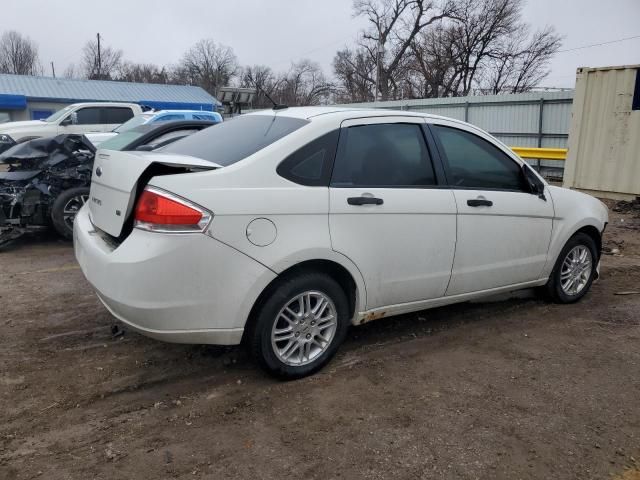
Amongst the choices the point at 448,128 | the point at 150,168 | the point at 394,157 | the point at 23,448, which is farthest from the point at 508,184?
the point at 23,448

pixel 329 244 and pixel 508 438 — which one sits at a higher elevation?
pixel 329 244

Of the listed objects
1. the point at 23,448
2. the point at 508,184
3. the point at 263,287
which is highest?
the point at 508,184

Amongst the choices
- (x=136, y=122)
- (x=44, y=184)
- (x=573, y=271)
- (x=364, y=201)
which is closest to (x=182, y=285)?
(x=364, y=201)

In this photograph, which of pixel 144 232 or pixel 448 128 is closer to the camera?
pixel 144 232

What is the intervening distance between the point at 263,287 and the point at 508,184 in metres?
2.33

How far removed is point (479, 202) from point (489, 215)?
0.16 metres

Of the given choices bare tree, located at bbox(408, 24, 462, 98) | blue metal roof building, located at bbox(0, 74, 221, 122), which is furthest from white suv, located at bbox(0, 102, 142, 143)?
bare tree, located at bbox(408, 24, 462, 98)

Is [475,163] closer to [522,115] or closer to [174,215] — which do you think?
[174,215]

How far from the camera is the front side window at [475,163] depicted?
3.96 meters

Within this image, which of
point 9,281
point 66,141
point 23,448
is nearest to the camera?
point 23,448

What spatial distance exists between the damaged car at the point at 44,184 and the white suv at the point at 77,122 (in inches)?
254

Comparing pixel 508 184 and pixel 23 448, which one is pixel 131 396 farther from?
pixel 508 184

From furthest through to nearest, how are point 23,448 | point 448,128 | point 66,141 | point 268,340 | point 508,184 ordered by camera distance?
point 66,141 < point 508,184 < point 448,128 < point 268,340 < point 23,448

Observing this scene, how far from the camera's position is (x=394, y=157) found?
3.69 m
